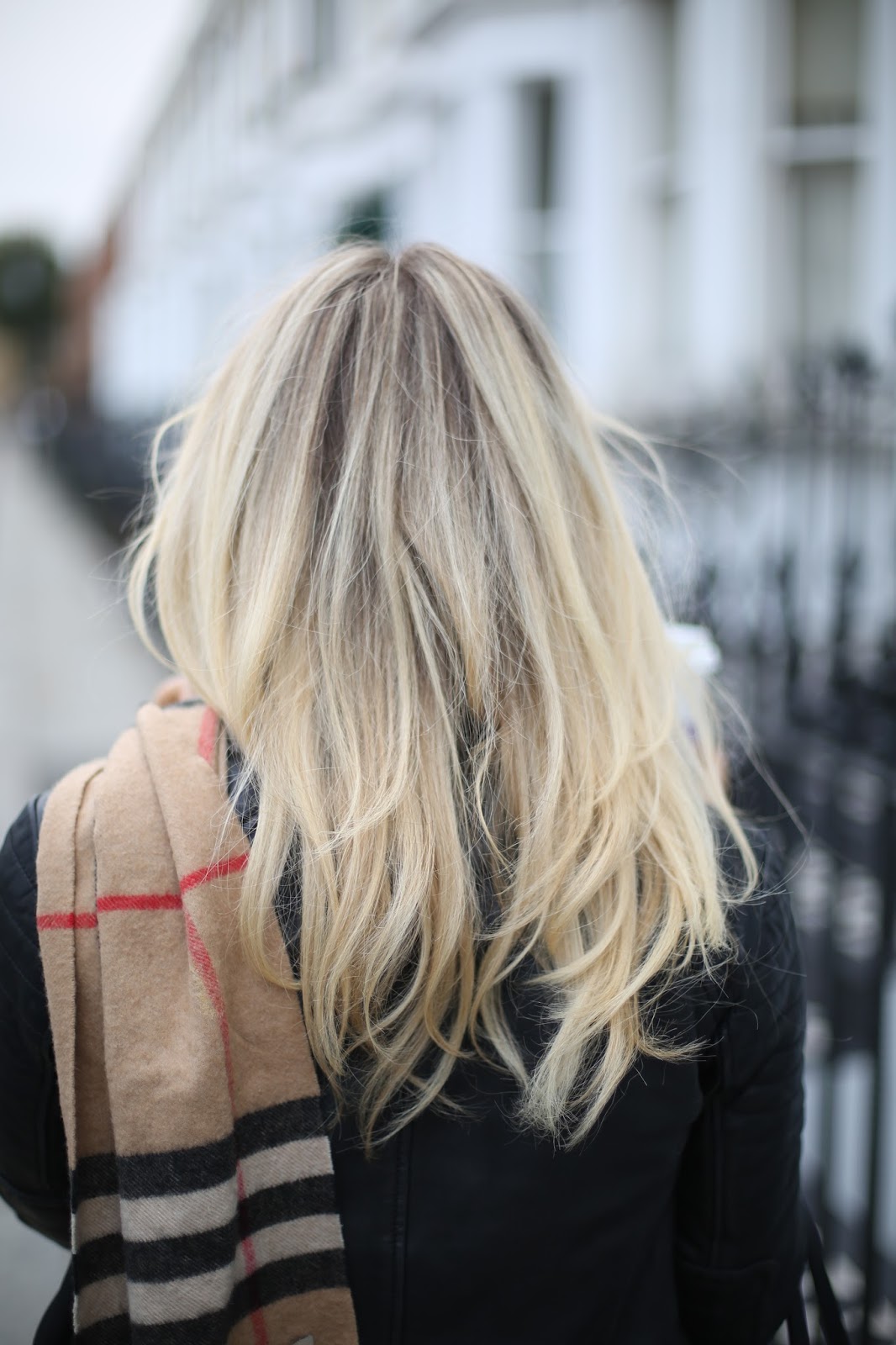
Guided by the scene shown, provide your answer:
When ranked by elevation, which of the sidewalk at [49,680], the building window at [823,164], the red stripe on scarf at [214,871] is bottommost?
the sidewalk at [49,680]

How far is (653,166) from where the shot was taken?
23.7ft

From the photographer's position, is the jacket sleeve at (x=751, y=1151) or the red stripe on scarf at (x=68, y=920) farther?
the jacket sleeve at (x=751, y=1151)

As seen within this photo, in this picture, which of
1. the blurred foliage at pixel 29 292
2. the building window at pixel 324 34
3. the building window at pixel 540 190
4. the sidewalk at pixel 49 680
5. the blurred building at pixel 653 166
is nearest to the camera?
the sidewalk at pixel 49 680

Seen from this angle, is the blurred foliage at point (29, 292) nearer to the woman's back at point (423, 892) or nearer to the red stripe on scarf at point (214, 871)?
the woman's back at point (423, 892)

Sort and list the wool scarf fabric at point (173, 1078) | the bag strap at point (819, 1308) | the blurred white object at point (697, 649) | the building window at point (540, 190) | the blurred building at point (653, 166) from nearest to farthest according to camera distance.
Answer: the wool scarf fabric at point (173, 1078), the bag strap at point (819, 1308), the blurred white object at point (697, 649), the blurred building at point (653, 166), the building window at point (540, 190)

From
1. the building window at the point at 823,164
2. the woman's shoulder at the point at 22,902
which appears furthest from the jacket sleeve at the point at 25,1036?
the building window at the point at 823,164

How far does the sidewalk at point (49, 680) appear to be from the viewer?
2389 mm

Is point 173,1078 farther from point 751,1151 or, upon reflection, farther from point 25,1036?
point 751,1151

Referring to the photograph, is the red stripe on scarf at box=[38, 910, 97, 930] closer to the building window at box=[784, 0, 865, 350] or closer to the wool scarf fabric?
the wool scarf fabric

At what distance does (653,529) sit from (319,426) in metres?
0.62

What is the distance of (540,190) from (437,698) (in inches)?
328

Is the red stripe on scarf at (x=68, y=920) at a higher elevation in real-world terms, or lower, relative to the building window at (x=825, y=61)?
lower

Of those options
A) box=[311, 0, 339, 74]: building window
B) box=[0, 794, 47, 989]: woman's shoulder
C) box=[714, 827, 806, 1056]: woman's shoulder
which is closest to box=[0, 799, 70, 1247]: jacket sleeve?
box=[0, 794, 47, 989]: woman's shoulder

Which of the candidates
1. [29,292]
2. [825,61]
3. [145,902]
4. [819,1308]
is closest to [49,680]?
[825,61]
